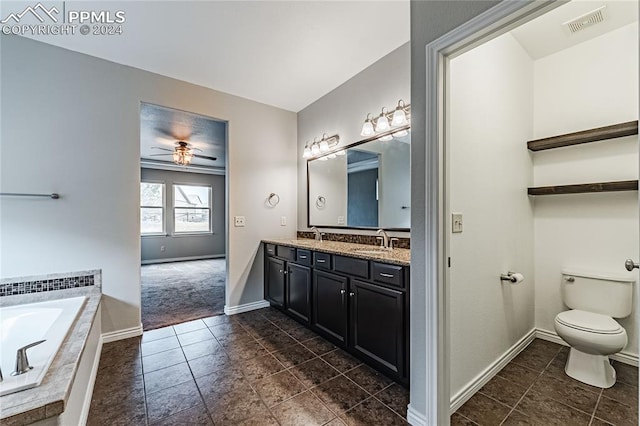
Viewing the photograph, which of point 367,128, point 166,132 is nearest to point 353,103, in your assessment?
point 367,128

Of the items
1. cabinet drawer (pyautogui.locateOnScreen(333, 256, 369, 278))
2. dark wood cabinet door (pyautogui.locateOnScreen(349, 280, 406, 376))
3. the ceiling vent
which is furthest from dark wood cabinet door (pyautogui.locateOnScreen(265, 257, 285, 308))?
the ceiling vent

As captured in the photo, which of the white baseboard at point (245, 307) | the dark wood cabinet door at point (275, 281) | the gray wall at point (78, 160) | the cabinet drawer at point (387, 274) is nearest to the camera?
the cabinet drawer at point (387, 274)

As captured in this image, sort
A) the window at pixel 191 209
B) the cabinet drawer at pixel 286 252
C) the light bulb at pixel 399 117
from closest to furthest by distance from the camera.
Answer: the light bulb at pixel 399 117, the cabinet drawer at pixel 286 252, the window at pixel 191 209

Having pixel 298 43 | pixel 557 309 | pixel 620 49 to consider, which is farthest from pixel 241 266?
pixel 620 49

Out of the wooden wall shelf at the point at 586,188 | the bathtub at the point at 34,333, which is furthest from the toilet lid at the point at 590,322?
the bathtub at the point at 34,333

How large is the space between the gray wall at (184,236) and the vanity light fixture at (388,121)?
18.7 feet

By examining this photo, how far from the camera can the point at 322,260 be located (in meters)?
2.38

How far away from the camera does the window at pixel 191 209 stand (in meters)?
6.84

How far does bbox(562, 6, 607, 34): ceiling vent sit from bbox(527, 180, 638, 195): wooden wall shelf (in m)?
1.18

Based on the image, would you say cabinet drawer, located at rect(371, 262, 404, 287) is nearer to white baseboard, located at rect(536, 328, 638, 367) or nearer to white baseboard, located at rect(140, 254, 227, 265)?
white baseboard, located at rect(536, 328, 638, 367)

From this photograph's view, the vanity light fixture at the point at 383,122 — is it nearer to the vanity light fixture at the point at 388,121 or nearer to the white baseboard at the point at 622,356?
the vanity light fixture at the point at 388,121

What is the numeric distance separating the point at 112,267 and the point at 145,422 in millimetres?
1543

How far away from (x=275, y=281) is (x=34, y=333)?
1931 mm

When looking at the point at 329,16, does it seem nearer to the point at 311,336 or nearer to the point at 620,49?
the point at 620,49
